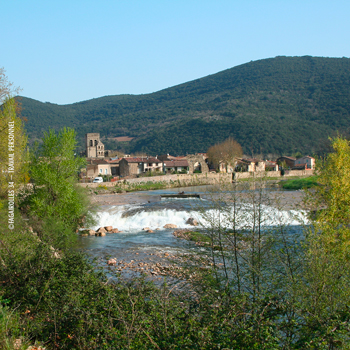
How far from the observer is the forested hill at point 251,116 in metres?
104

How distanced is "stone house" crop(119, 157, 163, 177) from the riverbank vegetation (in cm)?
5501

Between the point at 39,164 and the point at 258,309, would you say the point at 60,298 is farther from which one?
the point at 39,164

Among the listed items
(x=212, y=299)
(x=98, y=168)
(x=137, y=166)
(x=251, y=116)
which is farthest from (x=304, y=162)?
(x=212, y=299)

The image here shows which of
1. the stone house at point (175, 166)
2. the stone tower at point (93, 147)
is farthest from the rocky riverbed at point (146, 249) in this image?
the stone tower at point (93, 147)

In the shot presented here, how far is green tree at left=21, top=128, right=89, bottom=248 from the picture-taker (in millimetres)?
16125

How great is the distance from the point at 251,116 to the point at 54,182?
379 feet

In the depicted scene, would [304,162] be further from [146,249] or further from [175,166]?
[146,249]

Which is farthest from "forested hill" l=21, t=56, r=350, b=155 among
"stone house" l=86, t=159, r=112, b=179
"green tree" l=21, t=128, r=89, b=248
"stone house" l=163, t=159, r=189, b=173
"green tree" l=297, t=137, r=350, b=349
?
"green tree" l=297, t=137, r=350, b=349

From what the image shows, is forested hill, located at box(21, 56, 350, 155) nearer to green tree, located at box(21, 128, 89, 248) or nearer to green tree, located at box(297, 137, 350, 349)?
green tree, located at box(21, 128, 89, 248)

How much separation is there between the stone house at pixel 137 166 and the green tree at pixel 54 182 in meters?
46.1

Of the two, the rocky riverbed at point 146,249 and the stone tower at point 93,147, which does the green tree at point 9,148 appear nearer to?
the rocky riverbed at point 146,249

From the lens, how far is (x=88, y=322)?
5.27 metres

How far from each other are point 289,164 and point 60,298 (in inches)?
2995

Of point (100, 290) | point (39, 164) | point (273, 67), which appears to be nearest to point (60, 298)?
point (100, 290)
